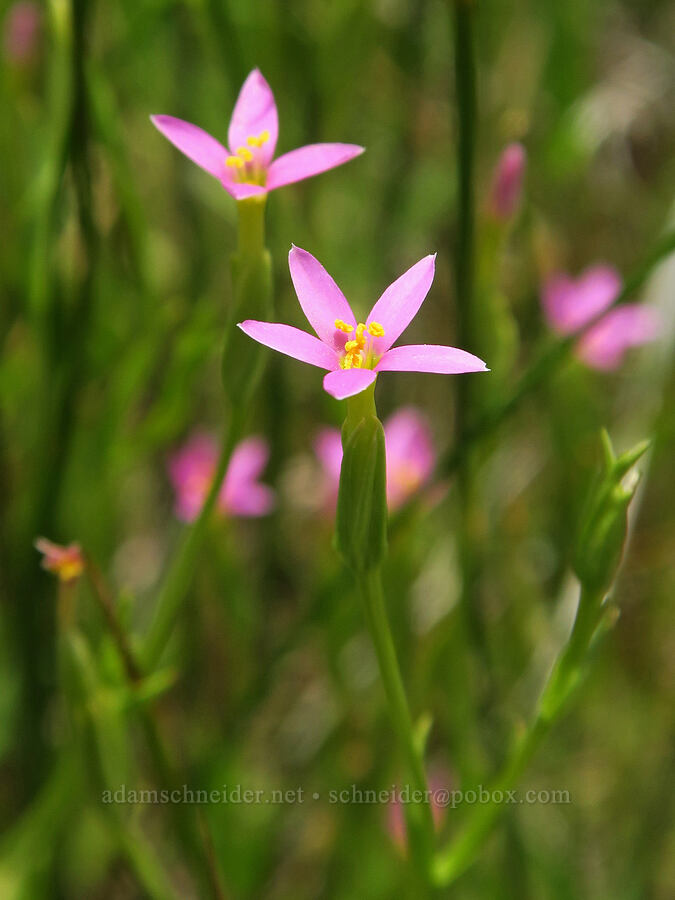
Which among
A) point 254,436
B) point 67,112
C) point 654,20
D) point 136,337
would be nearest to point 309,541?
point 254,436

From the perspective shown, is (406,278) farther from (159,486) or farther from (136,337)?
(159,486)

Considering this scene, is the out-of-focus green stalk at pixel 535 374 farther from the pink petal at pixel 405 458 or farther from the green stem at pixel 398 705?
the pink petal at pixel 405 458

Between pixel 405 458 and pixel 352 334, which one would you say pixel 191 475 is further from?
pixel 352 334

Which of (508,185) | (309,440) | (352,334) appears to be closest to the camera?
(352,334)

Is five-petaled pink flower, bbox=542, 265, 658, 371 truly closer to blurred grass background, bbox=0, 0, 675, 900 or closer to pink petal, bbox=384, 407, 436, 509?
blurred grass background, bbox=0, 0, 675, 900

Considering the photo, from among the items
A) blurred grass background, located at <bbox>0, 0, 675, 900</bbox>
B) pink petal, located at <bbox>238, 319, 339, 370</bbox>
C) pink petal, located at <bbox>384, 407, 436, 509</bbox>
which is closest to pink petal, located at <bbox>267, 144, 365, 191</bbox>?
pink petal, located at <bbox>238, 319, 339, 370</bbox>

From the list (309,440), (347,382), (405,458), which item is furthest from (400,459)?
(347,382)

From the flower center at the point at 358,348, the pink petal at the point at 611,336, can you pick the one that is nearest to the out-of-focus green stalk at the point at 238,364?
the flower center at the point at 358,348
